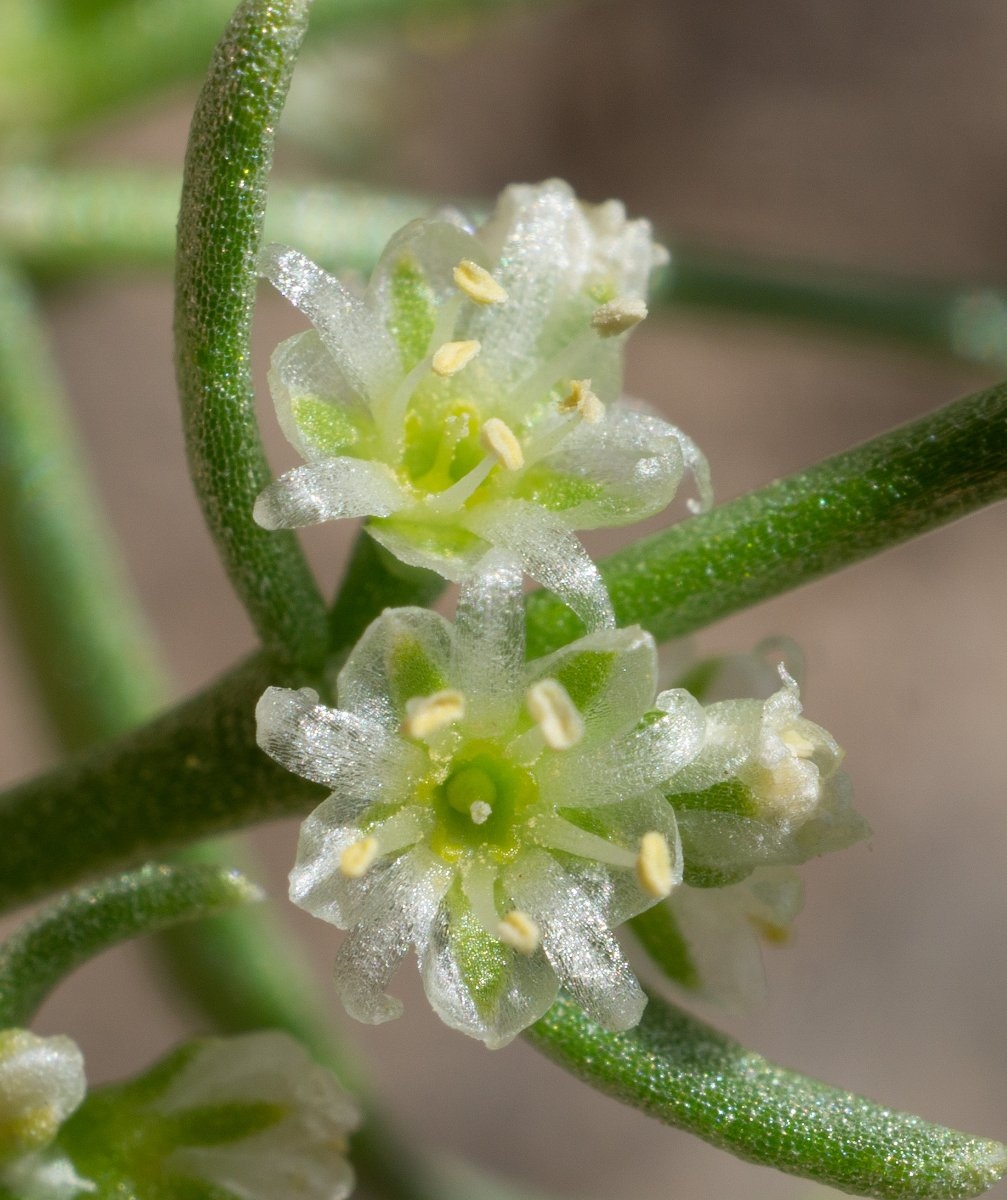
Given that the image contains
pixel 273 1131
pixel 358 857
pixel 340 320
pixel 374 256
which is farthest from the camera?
pixel 374 256

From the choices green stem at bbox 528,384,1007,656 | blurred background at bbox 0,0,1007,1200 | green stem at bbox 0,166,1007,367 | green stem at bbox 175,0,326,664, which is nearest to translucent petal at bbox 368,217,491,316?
green stem at bbox 175,0,326,664

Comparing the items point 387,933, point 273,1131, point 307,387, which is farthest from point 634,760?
point 273,1131

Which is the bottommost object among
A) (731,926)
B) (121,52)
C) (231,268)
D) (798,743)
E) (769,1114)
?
(769,1114)

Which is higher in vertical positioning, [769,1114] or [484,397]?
[484,397]

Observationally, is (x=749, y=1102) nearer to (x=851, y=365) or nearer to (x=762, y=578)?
(x=762, y=578)

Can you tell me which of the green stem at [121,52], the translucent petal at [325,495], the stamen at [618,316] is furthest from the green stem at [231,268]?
the green stem at [121,52]

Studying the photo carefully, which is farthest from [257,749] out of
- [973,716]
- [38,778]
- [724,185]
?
[724,185]

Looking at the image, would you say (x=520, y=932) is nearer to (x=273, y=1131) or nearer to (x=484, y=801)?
(x=484, y=801)
